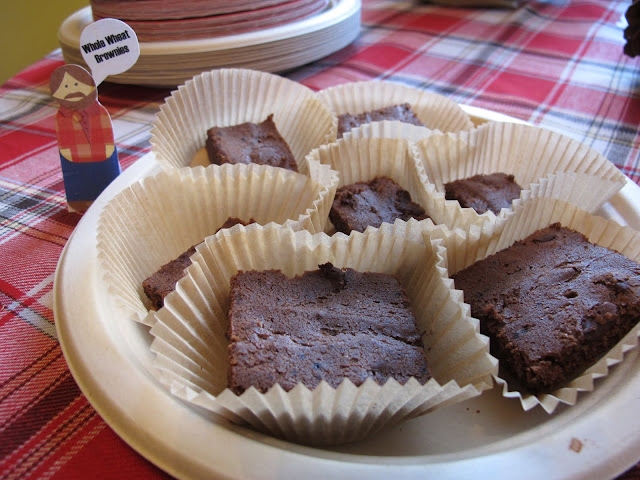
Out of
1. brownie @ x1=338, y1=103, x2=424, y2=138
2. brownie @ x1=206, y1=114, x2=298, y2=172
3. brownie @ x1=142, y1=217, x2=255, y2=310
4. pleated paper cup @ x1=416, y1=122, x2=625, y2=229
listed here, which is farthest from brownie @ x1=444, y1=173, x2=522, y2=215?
brownie @ x1=142, y1=217, x2=255, y2=310

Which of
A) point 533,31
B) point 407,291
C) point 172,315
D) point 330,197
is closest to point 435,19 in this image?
point 533,31

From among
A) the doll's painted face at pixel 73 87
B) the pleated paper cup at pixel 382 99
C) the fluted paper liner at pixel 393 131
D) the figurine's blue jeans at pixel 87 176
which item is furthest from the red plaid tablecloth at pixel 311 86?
the fluted paper liner at pixel 393 131

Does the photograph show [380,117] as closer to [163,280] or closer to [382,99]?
[382,99]

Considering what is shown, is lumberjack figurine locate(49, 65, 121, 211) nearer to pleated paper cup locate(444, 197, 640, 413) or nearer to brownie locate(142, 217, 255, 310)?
brownie locate(142, 217, 255, 310)

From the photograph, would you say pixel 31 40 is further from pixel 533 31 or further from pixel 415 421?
pixel 415 421

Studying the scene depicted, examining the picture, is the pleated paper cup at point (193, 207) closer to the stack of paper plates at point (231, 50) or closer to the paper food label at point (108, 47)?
the paper food label at point (108, 47)
